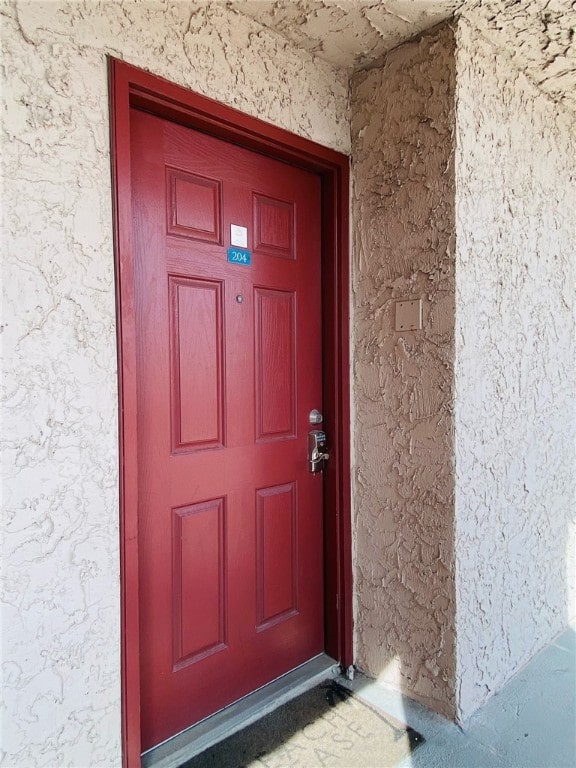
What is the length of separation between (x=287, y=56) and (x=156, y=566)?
2.03 metres

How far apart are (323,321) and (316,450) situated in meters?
0.60

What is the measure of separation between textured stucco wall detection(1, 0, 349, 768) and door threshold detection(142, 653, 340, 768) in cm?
28

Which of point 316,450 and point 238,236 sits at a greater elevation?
point 238,236

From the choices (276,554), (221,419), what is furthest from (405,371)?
(276,554)

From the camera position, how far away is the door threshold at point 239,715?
1712 millimetres

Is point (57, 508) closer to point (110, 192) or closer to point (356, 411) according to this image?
point (110, 192)

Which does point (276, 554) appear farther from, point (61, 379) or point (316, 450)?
point (61, 379)

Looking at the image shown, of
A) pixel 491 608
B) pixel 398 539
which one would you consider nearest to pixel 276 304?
pixel 398 539

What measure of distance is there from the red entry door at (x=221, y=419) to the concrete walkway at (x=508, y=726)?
1.64ft

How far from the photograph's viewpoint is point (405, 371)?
2021mm

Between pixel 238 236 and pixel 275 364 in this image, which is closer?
pixel 238 236

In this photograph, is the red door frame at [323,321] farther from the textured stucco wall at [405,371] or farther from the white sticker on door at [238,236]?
the white sticker on door at [238,236]

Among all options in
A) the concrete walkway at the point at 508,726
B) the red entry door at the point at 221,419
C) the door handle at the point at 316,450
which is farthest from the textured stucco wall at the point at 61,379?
the concrete walkway at the point at 508,726

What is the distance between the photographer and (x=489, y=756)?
1759 millimetres
